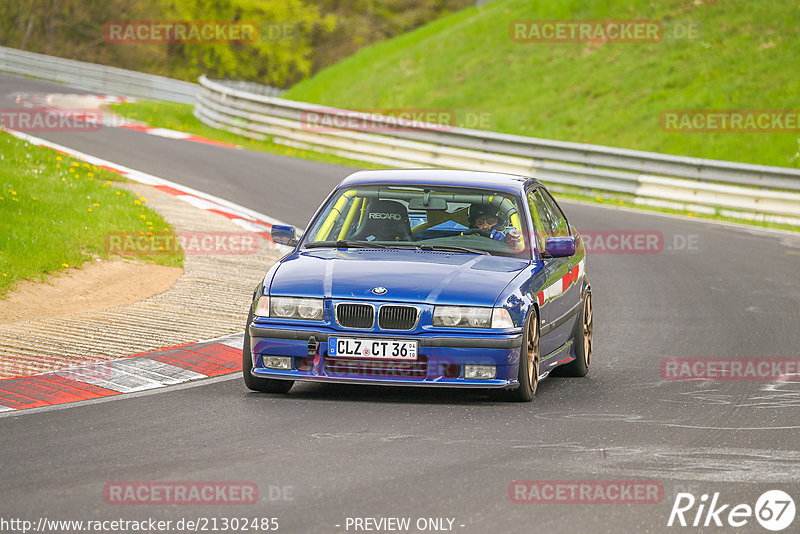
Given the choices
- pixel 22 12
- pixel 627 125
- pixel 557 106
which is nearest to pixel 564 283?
pixel 627 125

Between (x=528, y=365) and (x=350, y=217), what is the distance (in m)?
1.98

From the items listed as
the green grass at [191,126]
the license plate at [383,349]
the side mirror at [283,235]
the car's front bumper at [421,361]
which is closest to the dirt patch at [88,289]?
the side mirror at [283,235]

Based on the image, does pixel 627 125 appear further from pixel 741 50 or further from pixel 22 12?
pixel 22 12

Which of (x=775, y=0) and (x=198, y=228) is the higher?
(x=775, y=0)

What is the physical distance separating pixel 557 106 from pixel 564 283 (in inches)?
891

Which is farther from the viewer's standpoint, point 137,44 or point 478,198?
point 137,44

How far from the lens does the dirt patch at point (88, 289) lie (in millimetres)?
11633

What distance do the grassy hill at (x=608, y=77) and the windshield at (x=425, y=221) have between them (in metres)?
18.1

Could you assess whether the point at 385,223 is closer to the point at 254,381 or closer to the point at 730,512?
the point at 254,381

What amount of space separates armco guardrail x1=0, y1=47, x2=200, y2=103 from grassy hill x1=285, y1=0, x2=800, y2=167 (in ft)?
12.8

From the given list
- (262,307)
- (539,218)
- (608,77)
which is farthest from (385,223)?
(608,77)

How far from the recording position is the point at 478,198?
31.3ft

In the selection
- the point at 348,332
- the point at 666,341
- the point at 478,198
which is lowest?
the point at 666,341

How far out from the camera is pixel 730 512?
5.91 metres
